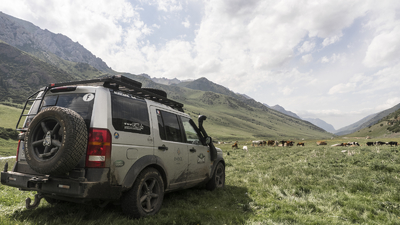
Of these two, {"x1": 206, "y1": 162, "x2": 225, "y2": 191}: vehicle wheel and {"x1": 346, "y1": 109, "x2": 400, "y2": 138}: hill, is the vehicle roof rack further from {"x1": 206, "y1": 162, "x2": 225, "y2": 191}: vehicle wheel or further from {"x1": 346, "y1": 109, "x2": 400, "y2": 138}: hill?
{"x1": 346, "y1": 109, "x2": 400, "y2": 138}: hill

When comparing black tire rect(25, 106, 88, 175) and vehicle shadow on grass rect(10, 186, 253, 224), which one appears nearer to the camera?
black tire rect(25, 106, 88, 175)

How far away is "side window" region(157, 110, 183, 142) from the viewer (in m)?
5.37

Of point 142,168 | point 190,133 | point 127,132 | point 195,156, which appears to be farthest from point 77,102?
point 195,156

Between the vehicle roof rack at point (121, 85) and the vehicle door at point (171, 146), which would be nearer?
the vehicle roof rack at point (121, 85)

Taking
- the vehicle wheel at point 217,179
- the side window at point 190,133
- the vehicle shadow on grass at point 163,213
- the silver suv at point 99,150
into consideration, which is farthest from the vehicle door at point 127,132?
the vehicle wheel at point 217,179

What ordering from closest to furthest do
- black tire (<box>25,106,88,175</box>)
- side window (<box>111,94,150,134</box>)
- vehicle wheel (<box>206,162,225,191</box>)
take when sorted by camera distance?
black tire (<box>25,106,88,175</box>) < side window (<box>111,94,150,134</box>) < vehicle wheel (<box>206,162,225,191</box>)

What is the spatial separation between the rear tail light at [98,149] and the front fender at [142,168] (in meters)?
0.52

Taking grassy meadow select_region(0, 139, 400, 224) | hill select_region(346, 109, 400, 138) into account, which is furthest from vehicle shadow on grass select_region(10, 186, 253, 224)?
hill select_region(346, 109, 400, 138)

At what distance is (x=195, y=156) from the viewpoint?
6449 millimetres

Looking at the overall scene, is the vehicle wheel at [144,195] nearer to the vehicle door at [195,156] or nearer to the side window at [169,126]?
the side window at [169,126]

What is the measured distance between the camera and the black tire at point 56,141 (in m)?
3.58

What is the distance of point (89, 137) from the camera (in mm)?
3854

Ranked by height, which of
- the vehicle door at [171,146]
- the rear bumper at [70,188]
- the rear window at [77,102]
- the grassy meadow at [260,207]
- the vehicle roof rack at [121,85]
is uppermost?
the vehicle roof rack at [121,85]

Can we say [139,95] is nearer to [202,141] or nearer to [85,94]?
[85,94]
